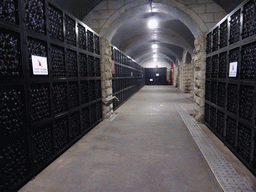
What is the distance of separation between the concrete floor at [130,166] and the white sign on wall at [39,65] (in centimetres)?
152

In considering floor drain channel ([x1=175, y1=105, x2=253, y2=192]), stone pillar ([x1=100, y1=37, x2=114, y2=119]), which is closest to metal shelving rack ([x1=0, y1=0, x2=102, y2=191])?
stone pillar ([x1=100, y1=37, x2=114, y2=119])

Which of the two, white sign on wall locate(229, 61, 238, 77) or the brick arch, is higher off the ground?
the brick arch

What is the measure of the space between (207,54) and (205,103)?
1474 mm

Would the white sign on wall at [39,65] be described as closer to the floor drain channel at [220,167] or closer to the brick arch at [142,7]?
the floor drain channel at [220,167]

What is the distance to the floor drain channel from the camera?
7.36ft

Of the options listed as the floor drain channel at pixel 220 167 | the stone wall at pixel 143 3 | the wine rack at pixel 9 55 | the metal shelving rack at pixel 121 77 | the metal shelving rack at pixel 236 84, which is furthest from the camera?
the metal shelving rack at pixel 121 77

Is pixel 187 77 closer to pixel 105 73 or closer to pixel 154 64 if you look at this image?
pixel 105 73

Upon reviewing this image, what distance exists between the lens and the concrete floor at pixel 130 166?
228 centimetres

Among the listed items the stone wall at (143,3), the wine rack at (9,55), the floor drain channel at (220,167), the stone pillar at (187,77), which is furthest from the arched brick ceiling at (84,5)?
the stone pillar at (187,77)

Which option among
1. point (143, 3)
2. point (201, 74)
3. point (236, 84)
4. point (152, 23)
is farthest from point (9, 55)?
point (152, 23)

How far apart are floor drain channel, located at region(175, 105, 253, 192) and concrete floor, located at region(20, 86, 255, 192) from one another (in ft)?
0.33

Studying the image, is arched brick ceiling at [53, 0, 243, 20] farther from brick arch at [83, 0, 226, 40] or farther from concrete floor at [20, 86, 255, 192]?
concrete floor at [20, 86, 255, 192]

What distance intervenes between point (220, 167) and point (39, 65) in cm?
323

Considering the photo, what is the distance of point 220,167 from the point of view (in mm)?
2732
